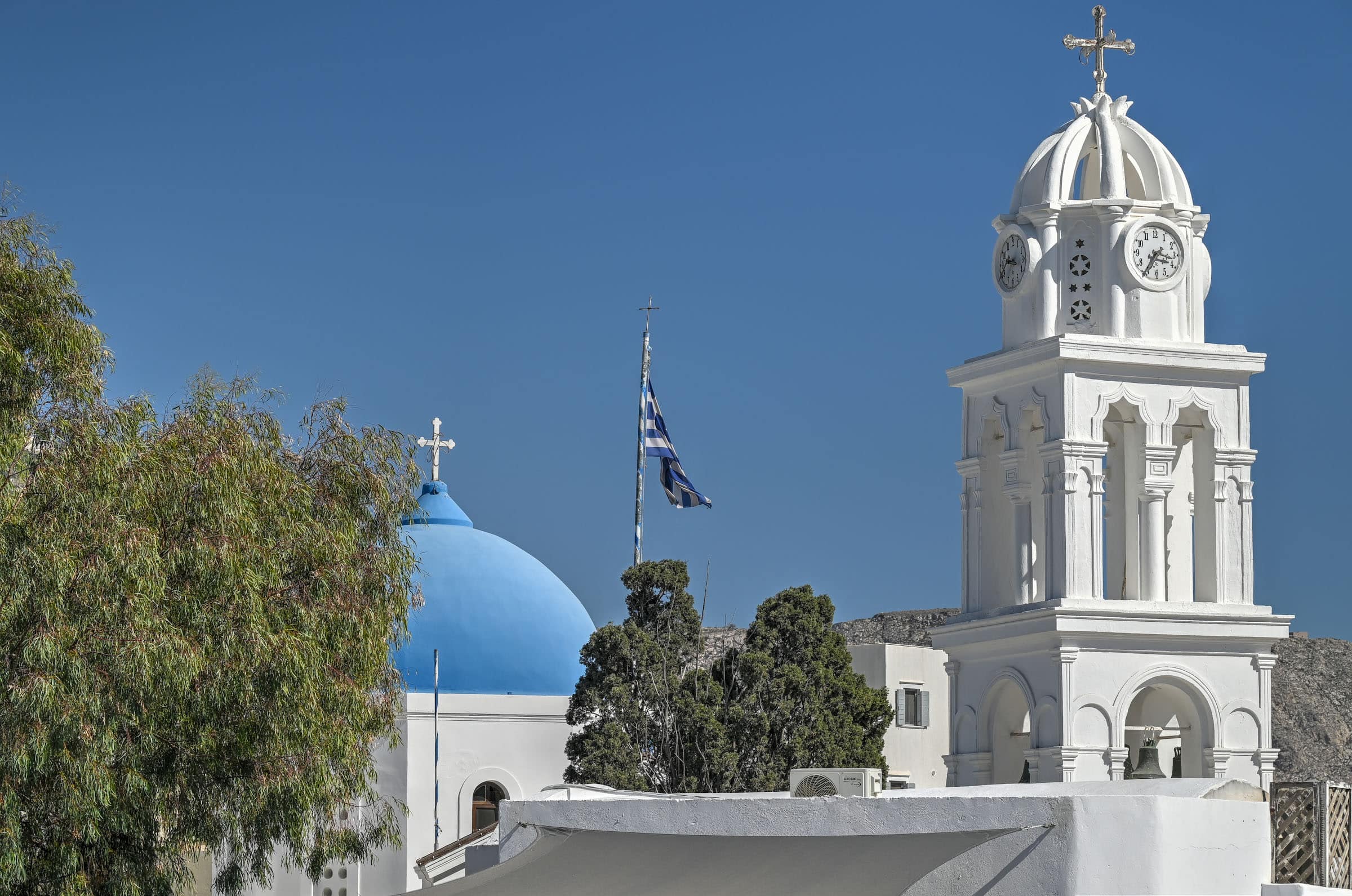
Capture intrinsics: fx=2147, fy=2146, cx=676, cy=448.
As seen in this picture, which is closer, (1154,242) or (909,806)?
(909,806)

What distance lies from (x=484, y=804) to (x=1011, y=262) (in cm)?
1381

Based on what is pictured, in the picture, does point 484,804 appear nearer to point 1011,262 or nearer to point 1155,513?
point 1011,262

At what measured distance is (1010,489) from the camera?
26797mm

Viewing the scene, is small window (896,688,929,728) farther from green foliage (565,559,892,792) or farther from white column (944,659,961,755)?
white column (944,659,961,755)

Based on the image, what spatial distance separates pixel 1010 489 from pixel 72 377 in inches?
495

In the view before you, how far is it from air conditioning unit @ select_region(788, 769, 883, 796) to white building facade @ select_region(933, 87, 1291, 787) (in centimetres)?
974

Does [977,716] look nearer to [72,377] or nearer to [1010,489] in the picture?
[1010,489]

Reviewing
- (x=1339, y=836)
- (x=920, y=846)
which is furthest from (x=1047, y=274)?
(x=920, y=846)

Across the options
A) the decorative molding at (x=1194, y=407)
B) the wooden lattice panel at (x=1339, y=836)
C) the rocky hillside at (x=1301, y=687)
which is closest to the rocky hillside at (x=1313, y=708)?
the rocky hillside at (x=1301, y=687)

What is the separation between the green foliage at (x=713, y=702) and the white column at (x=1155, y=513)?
682cm

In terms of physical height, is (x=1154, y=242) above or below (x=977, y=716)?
above

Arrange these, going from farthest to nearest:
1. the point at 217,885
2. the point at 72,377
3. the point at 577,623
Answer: the point at 577,623 → the point at 217,885 → the point at 72,377

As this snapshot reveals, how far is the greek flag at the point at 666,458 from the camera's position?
1566 inches

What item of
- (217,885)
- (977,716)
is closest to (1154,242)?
(977,716)
